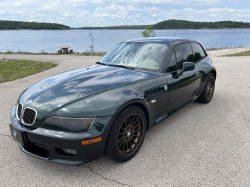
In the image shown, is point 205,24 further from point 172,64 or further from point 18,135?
point 18,135

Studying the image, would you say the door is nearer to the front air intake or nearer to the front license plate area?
the front air intake

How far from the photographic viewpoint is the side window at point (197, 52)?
4.51m

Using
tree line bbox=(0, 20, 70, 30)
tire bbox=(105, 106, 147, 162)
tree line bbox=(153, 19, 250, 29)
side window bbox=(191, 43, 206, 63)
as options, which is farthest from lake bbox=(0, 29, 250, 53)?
tire bbox=(105, 106, 147, 162)

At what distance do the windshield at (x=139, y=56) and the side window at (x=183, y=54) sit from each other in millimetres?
319

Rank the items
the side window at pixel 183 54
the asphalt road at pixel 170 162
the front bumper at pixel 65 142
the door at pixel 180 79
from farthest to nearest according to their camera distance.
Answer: the side window at pixel 183 54 → the door at pixel 180 79 → the asphalt road at pixel 170 162 → the front bumper at pixel 65 142

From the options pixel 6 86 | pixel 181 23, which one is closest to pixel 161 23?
pixel 181 23

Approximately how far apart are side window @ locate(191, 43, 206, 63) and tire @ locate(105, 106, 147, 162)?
2337mm

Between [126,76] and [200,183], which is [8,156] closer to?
[126,76]

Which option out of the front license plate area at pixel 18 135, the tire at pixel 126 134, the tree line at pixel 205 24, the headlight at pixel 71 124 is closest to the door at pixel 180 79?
the tire at pixel 126 134

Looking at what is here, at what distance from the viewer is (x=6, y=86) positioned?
6.80m

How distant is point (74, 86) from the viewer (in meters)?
2.74

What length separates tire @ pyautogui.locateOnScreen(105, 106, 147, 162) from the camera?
2.47m

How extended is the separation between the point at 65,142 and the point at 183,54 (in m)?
2.86

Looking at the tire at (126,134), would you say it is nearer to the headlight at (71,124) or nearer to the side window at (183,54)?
the headlight at (71,124)
